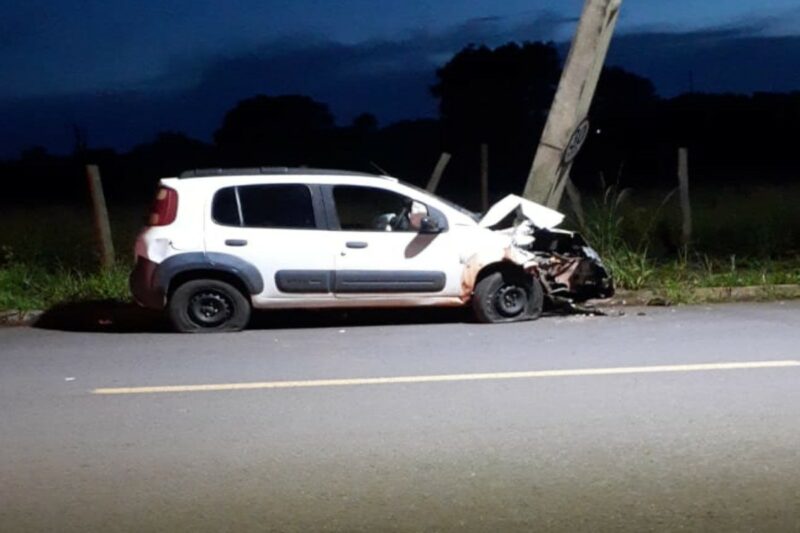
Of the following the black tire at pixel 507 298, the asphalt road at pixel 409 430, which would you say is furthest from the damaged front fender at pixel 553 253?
the asphalt road at pixel 409 430

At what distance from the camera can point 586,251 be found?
11695 millimetres

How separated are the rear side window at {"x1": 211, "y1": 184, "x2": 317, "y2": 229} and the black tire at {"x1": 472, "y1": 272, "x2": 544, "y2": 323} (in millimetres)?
1659

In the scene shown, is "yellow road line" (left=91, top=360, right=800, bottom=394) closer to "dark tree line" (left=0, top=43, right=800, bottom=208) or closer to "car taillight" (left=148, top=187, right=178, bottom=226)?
"car taillight" (left=148, top=187, right=178, bottom=226)

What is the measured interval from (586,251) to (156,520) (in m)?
6.81

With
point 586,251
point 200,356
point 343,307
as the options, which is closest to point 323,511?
point 200,356

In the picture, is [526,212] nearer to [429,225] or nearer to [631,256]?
[429,225]

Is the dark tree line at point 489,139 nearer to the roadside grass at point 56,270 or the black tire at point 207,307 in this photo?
the roadside grass at point 56,270

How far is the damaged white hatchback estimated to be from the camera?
A: 10945 mm

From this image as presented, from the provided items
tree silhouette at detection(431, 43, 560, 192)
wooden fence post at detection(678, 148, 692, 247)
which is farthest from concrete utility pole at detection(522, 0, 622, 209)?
tree silhouette at detection(431, 43, 560, 192)

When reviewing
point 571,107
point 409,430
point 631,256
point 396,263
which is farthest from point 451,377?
point 571,107

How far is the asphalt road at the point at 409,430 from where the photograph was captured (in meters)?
5.77

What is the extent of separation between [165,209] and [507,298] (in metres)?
3.22

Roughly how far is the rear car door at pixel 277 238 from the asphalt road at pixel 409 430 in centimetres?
48

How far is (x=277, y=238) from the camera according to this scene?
11.0 metres
